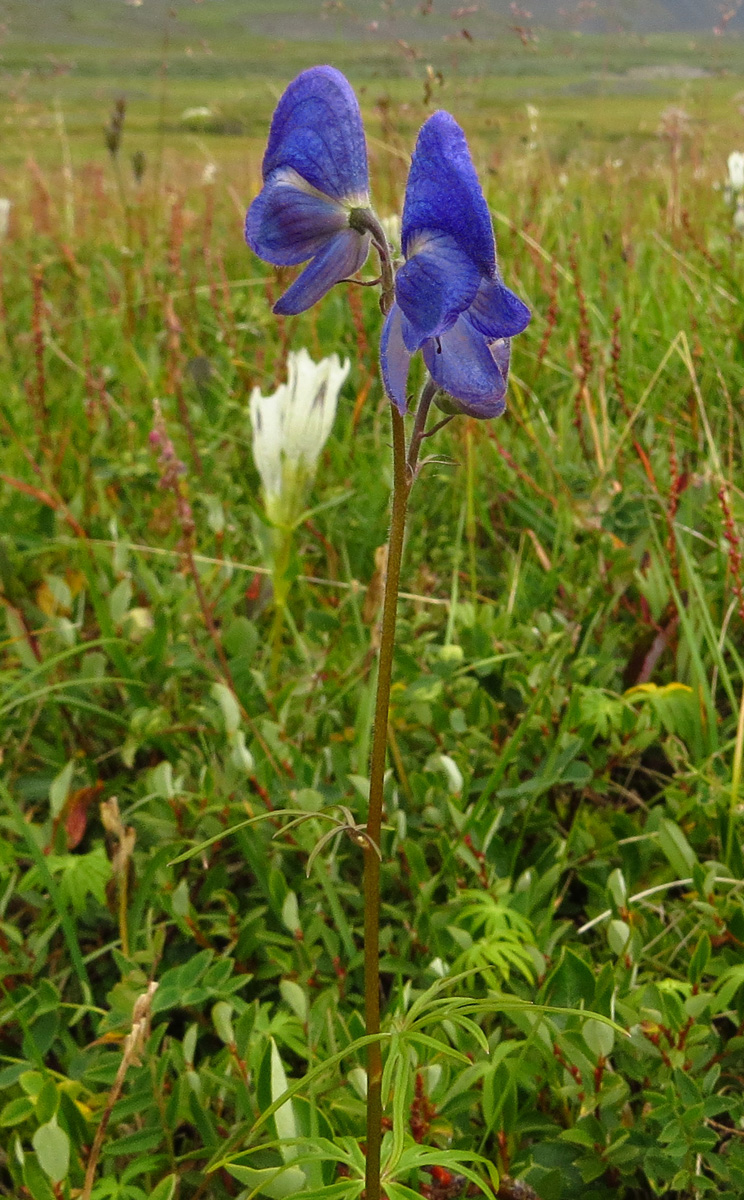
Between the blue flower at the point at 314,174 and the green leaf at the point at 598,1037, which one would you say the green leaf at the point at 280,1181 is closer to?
the green leaf at the point at 598,1037

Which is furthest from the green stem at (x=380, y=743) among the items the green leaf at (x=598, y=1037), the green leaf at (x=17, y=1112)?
the green leaf at (x=17, y=1112)

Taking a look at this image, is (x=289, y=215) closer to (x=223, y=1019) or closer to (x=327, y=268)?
(x=327, y=268)

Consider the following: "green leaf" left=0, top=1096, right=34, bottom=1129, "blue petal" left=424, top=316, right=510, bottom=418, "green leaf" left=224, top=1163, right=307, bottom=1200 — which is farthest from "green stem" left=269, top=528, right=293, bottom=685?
"blue petal" left=424, top=316, right=510, bottom=418

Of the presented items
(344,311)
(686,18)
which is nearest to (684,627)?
(344,311)

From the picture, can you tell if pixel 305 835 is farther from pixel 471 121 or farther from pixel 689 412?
pixel 471 121

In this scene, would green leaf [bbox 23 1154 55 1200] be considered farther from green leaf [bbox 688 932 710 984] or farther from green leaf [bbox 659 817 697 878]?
green leaf [bbox 659 817 697 878]

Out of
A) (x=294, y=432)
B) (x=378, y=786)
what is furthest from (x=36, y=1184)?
(x=294, y=432)
